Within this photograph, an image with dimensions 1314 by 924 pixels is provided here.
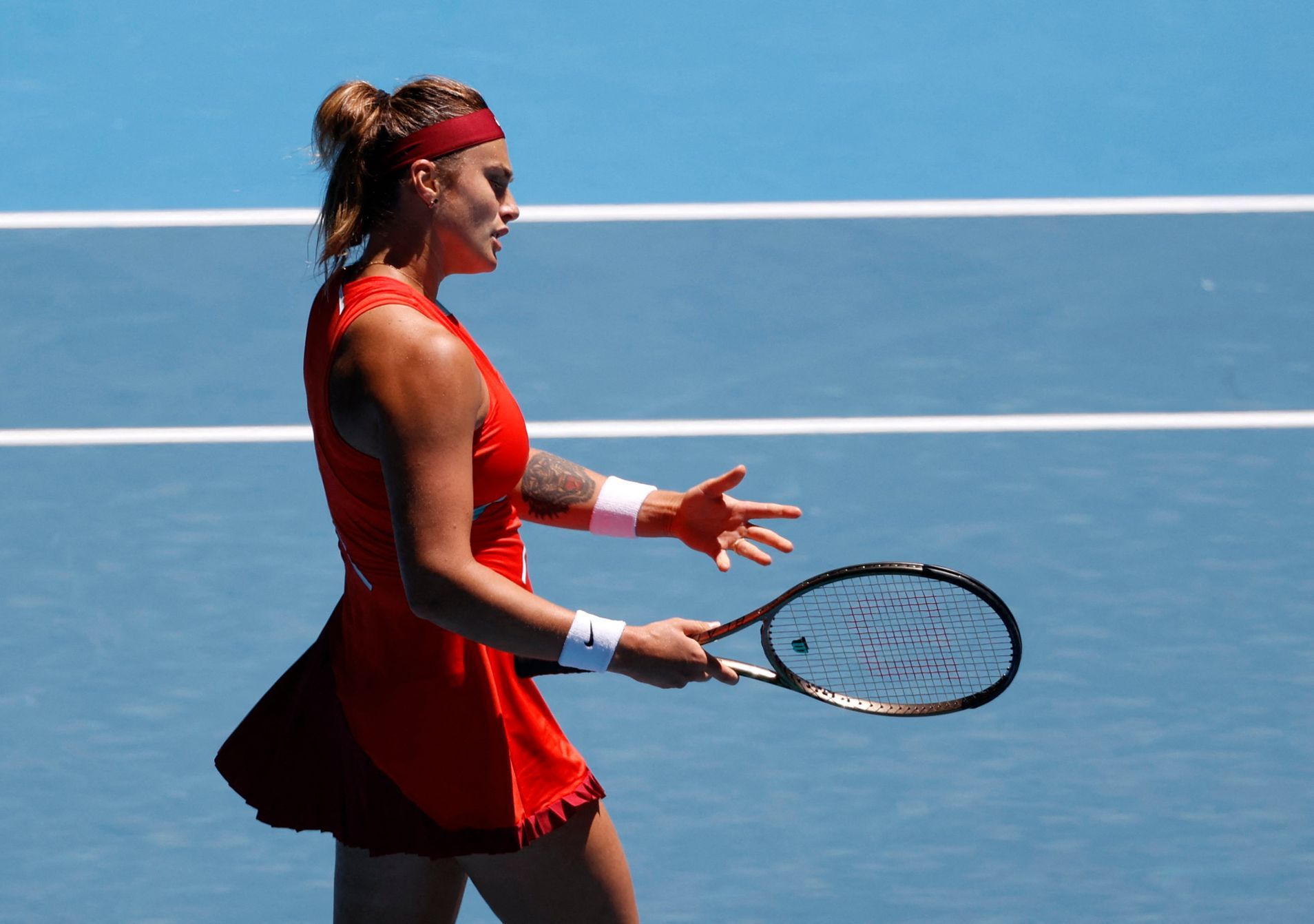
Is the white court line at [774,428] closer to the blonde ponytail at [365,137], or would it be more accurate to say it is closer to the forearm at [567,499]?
the forearm at [567,499]

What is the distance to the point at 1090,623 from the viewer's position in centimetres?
481

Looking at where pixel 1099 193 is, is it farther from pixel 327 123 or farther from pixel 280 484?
pixel 327 123

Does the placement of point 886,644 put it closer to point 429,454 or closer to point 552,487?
point 552,487

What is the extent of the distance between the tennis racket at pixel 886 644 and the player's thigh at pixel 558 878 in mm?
408

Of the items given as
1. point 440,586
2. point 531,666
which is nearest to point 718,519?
point 531,666

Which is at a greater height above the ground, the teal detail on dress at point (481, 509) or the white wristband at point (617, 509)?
the white wristband at point (617, 509)

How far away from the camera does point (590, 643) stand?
8.33 feet

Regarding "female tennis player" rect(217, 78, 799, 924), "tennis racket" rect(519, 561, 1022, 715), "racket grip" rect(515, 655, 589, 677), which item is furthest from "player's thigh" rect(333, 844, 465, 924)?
"tennis racket" rect(519, 561, 1022, 715)

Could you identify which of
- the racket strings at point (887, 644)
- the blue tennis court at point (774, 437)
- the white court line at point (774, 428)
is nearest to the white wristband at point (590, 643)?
the racket strings at point (887, 644)

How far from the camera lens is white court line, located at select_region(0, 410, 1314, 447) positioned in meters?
5.58

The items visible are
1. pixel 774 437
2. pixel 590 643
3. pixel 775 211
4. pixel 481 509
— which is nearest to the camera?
pixel 590 643

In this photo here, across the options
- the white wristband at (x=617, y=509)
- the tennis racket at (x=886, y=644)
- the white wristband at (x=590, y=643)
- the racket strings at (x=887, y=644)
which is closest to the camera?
the white wristband at (x=590, y=643)

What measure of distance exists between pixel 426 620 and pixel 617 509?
63 centimetres

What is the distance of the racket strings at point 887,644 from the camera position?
344cm
